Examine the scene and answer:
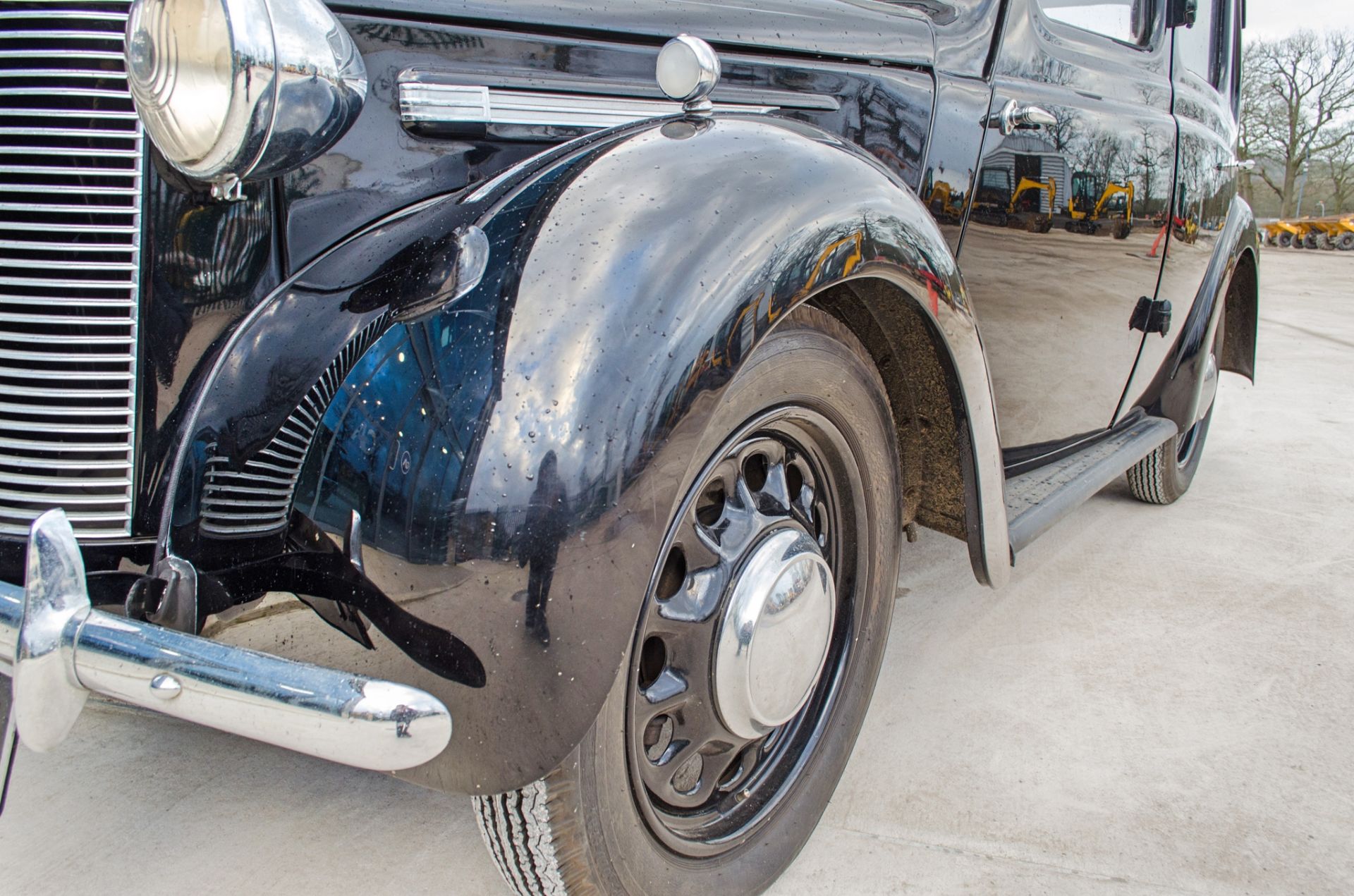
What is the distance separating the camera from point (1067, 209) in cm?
221

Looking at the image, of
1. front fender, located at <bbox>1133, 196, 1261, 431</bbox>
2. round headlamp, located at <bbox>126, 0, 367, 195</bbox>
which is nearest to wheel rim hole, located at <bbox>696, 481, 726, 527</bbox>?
round headlamp, located at <bbox>126, 0, 367, 195</bbox>

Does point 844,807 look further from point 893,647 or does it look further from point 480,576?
point 480,576

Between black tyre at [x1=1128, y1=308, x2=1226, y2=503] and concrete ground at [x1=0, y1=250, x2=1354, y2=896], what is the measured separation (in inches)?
23.5

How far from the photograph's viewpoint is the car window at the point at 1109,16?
240 centimetres

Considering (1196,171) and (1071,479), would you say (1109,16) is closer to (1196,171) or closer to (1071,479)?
(1196,171)

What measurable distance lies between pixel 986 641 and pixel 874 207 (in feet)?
4.65

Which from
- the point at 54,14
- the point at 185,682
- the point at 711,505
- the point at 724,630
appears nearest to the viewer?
the point at 185,682

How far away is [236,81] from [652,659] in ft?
2.91

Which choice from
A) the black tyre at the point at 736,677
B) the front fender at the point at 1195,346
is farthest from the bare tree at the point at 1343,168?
the black tyre at the point at 736,677

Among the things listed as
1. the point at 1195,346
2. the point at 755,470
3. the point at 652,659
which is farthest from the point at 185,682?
the point at 1195,346

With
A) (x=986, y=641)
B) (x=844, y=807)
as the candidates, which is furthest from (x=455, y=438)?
(x=986, y=641)

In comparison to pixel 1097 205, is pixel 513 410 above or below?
below

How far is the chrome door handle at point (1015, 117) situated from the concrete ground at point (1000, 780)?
1.20 metres

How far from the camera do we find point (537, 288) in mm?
1054
